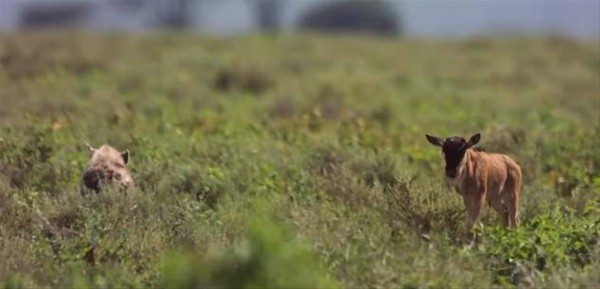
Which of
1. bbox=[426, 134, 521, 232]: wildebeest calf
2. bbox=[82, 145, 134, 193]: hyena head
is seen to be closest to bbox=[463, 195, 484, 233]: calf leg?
bbox=[426, 134, 521, 232]: wildebeest calf

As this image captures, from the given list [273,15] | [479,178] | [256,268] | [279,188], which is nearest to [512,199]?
[479,178]

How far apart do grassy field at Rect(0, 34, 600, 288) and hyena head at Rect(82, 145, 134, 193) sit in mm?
239

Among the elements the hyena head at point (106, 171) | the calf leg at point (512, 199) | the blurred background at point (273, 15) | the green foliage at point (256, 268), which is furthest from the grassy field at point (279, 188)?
the blurred background at point (273, 15)

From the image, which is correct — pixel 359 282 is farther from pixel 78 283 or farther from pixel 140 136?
pixel 140 136

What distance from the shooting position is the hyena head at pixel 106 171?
29.7 ft

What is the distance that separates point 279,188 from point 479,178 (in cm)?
196

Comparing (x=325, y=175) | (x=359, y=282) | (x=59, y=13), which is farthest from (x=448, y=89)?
(x=59, y=13)

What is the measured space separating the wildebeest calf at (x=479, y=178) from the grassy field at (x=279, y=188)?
14 cm

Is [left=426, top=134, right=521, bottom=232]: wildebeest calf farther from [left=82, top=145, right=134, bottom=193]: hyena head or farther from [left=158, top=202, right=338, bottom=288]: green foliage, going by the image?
[left=82, top=145, right=134, bottom=193]: hyena head

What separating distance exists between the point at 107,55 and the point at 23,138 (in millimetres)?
15035

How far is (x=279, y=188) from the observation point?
381 inches

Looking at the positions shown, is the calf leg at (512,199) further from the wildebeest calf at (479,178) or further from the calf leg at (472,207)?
the calf leg at (472,207)

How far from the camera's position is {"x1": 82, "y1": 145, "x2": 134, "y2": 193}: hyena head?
9055 mm

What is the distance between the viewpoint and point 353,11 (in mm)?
71938
